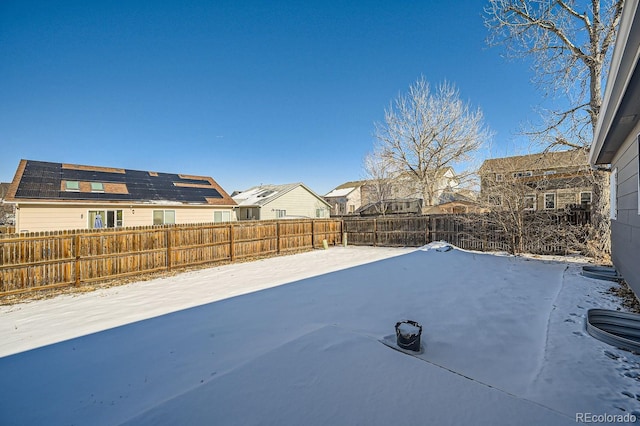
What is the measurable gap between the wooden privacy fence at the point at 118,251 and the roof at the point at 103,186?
23.9 ft

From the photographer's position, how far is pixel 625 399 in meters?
2.06

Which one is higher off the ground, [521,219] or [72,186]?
[72,186]

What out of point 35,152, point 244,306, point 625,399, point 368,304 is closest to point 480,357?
point 625,399

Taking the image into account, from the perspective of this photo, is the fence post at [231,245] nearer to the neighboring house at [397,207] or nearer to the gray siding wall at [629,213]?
the gray siding wall at [629,213]

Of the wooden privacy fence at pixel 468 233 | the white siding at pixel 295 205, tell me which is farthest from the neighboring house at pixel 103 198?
the wooden privacy fence at pixel 468 233

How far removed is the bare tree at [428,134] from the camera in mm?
18938

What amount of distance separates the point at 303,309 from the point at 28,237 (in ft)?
21.1

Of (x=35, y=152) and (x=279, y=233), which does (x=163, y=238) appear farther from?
(x=35, y=152)

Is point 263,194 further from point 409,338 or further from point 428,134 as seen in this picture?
point 409,338

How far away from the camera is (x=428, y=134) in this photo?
778 inches

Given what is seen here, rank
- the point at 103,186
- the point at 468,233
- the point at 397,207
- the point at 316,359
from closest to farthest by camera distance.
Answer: the point at 316,359
the point at 468,233
the point at 103,186
the point at 397,207

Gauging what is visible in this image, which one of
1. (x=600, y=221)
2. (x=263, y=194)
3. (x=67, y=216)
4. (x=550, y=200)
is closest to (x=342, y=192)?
(x=263, y=194)
